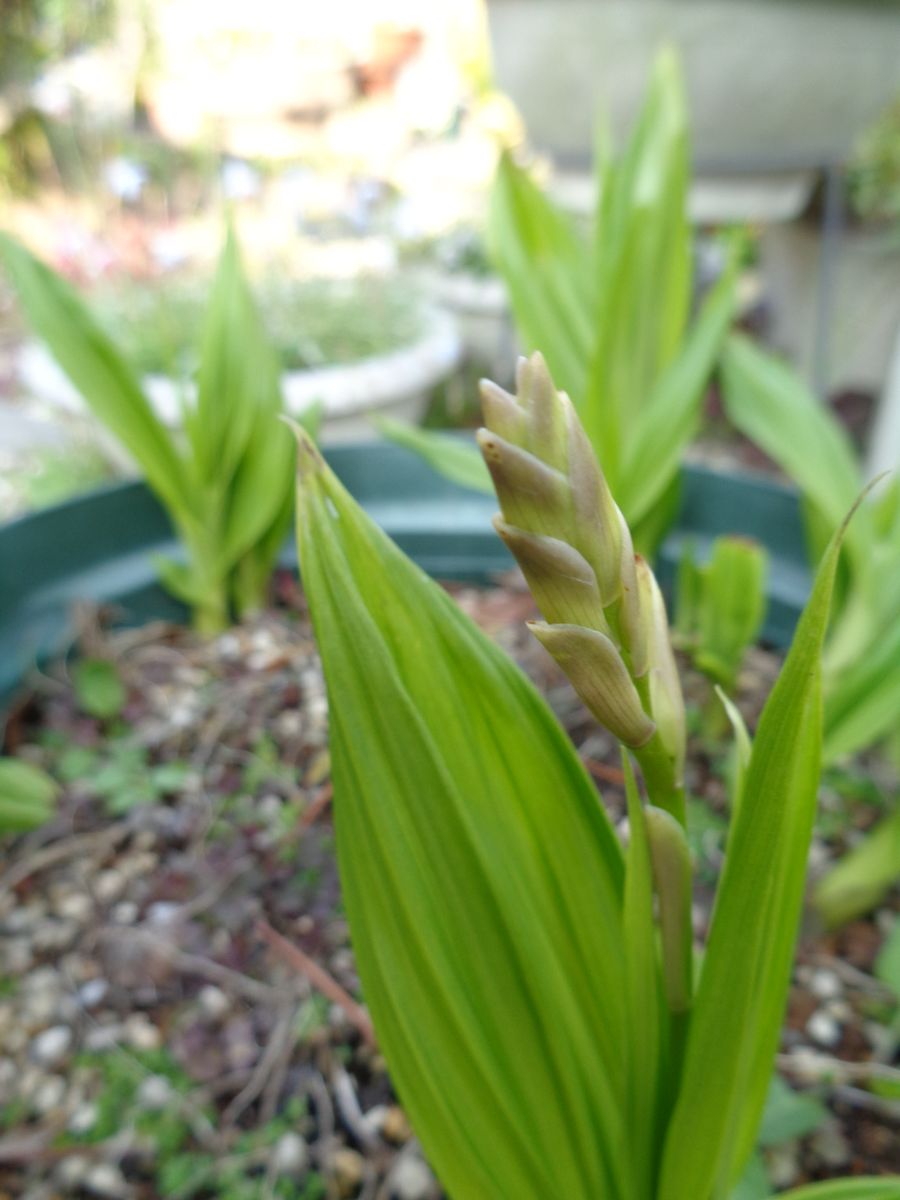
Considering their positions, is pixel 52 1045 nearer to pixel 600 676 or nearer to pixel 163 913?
→ pixel 163 913

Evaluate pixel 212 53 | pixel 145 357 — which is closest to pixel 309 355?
pixel 145 357

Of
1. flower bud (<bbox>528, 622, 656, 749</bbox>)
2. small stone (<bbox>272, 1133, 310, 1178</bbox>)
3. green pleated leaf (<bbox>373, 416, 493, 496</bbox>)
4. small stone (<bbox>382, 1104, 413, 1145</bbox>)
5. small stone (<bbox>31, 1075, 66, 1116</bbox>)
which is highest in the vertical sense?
flower bud (<bbox>528, 622, 656, 749</bbox>)

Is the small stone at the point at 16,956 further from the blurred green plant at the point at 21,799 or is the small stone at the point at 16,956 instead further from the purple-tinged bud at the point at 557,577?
the purple-tinged bud at the point at 557,577

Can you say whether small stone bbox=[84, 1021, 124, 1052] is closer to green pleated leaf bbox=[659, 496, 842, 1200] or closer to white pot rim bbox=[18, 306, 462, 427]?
green pleated leaf bbox=[659, 496, 842, 1200]

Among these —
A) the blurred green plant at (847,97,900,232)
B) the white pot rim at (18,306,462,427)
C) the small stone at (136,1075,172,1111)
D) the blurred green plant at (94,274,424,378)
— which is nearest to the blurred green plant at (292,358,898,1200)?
the small stone at (136,1075,172,1111)

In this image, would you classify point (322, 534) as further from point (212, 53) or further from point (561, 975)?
point (212, 53)

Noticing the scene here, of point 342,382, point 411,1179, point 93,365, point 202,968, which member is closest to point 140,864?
point 202,968
